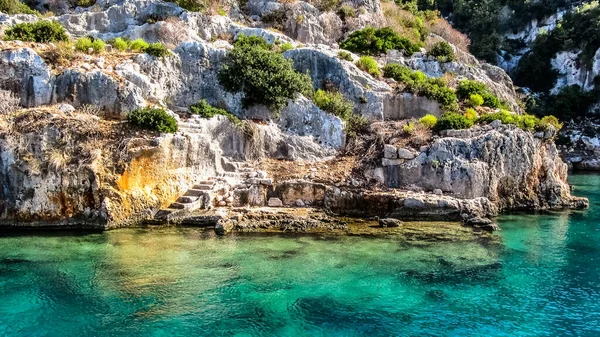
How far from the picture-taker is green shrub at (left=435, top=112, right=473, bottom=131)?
22.9 metres

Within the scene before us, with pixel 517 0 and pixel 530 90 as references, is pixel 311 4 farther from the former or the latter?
pixel 517 0

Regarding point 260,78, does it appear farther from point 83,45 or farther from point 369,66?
point 83,45

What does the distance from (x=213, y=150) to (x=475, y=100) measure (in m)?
15.3

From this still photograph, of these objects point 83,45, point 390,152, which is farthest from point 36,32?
point 390,152

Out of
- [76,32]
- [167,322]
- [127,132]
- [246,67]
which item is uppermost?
[76,32]

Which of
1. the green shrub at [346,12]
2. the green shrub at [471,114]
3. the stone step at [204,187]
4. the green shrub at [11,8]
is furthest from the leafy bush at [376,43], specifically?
the green shrub at [11,8]

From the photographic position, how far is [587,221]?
21250 mm

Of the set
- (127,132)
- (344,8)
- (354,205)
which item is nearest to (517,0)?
(344,8)

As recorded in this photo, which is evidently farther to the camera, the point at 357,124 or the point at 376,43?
the point at 376,43

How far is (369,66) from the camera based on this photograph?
2780 centimetres

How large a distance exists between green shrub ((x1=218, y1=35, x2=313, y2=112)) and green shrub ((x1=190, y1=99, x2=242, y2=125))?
70.5 inches

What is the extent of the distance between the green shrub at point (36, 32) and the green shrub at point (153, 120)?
743 centimetres

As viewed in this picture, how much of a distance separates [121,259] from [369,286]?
7748 millimetres

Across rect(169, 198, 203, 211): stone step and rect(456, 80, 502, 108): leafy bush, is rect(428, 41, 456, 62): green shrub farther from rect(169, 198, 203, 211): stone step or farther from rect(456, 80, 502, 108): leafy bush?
rect(169, 198, 203, 211): stone step
